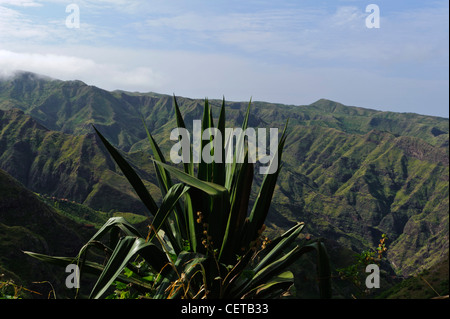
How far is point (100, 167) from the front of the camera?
151125 millimetres

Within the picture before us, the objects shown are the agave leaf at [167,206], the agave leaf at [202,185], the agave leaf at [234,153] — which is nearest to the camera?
the agave leaf at [202,185]

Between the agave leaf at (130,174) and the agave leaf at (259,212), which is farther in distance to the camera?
the agave leaf at (259,212)

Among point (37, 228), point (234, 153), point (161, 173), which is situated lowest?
point (37, 228)

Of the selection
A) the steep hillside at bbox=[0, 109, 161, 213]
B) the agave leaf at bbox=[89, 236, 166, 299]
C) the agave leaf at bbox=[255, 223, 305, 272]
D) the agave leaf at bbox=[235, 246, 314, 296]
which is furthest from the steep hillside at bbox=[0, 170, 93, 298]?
the steep hillside at bbox=[0, 109, 161, 213]

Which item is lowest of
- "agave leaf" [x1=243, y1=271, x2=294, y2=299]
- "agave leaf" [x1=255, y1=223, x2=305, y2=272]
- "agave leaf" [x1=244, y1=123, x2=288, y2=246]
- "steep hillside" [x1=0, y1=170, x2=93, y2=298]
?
"steep hillside" [x1=0, y1=170, x2=93, y2=298]

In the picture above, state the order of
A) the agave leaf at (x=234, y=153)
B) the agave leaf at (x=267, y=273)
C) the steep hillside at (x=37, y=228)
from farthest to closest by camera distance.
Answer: the steep hillside at (x=37, y=228), the agave leaf at (x=234, y=153), the agave leaf at (x=267, y=273)

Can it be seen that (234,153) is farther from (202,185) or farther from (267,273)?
(202,185)

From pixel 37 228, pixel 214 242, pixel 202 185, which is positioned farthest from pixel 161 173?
pixel 37 228

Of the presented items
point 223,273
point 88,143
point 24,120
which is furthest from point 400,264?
point 223,273

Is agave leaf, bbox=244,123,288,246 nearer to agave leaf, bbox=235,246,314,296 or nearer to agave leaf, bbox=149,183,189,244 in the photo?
agave leaf, bbox=235,246,314,296

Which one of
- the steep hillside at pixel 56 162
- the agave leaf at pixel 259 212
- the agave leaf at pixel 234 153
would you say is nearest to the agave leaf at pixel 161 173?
the agave leaf at pixel 234 153

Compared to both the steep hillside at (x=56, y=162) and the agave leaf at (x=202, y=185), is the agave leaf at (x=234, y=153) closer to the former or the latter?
the agave leaf at (x=202, y=185)
